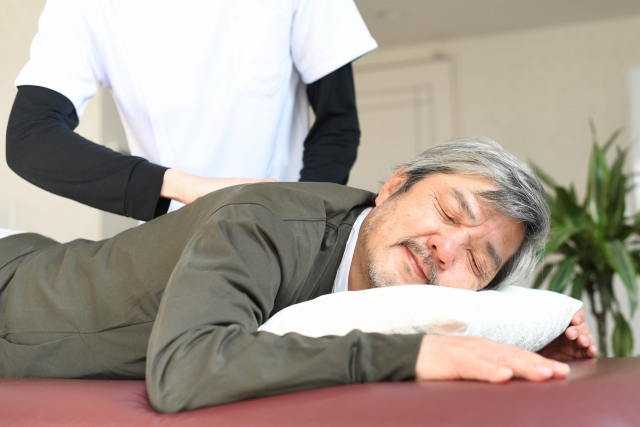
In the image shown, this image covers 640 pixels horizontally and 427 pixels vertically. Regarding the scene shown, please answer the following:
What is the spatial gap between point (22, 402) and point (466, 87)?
204 inches

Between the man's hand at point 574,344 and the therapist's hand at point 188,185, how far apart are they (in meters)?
0.69

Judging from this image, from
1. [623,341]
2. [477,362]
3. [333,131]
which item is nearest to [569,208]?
[623,341]

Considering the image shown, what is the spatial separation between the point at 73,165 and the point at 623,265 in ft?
7.92

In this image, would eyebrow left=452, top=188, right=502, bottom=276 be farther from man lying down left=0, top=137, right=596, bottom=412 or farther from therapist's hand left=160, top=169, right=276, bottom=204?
therapist's hand left=160, top=169, right=276, bottom=204

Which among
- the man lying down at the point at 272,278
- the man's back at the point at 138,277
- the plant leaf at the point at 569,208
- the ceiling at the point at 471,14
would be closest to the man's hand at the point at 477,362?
the man lying down at the point at 272,278

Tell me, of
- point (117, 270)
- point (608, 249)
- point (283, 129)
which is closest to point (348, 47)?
point (283, 129)

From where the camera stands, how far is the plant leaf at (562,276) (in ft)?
9.78

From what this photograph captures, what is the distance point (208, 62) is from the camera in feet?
5.74

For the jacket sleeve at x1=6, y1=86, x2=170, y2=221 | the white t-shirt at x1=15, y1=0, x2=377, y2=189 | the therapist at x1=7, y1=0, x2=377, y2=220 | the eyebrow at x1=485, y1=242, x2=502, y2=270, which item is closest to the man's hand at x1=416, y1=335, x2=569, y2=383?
the eyebrow at x1=485, y1=242, x2=502, y2=270

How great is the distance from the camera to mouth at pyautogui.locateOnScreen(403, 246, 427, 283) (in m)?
1.27

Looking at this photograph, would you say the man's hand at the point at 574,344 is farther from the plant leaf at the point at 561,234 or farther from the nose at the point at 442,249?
the plant leaf at the point at 561,234

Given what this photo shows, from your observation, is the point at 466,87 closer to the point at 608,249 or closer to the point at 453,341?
the point at 608,249

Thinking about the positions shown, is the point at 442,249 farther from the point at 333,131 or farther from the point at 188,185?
the point at 333,131

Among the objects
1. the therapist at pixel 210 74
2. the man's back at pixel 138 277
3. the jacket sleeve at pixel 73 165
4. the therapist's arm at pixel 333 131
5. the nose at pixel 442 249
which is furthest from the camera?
the therapist's arm at pixel 333 131
